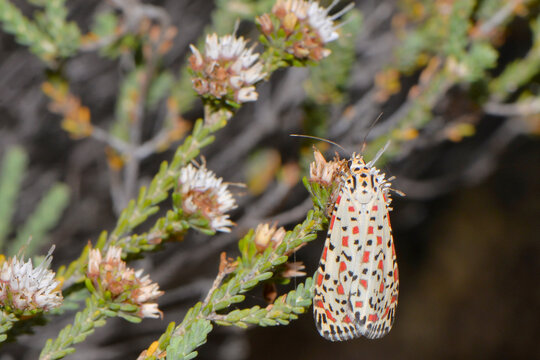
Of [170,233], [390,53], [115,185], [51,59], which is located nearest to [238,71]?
[170,233]

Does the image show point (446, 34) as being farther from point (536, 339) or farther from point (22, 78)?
point (536, 339)

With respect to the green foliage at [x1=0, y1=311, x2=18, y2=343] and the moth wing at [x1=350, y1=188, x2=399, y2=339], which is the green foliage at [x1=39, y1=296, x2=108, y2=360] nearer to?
the green foliage at [x1=0, y1=311, x2=18, y2=343]

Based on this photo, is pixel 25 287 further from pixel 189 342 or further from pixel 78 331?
pixel 189 342

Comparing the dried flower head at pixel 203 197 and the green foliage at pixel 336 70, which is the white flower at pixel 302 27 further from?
the green foliage at pixel 336 70

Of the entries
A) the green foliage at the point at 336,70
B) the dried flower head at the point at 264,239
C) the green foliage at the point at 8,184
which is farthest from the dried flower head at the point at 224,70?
the green foliage at the point at 8,184

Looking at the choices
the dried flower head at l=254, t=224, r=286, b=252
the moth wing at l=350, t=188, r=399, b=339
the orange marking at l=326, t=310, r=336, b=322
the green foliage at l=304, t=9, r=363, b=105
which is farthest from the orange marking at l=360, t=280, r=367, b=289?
the green foliage at l=304, t=9, r=363, b=105

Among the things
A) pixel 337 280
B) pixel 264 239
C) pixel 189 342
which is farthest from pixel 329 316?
pixel 189 342
